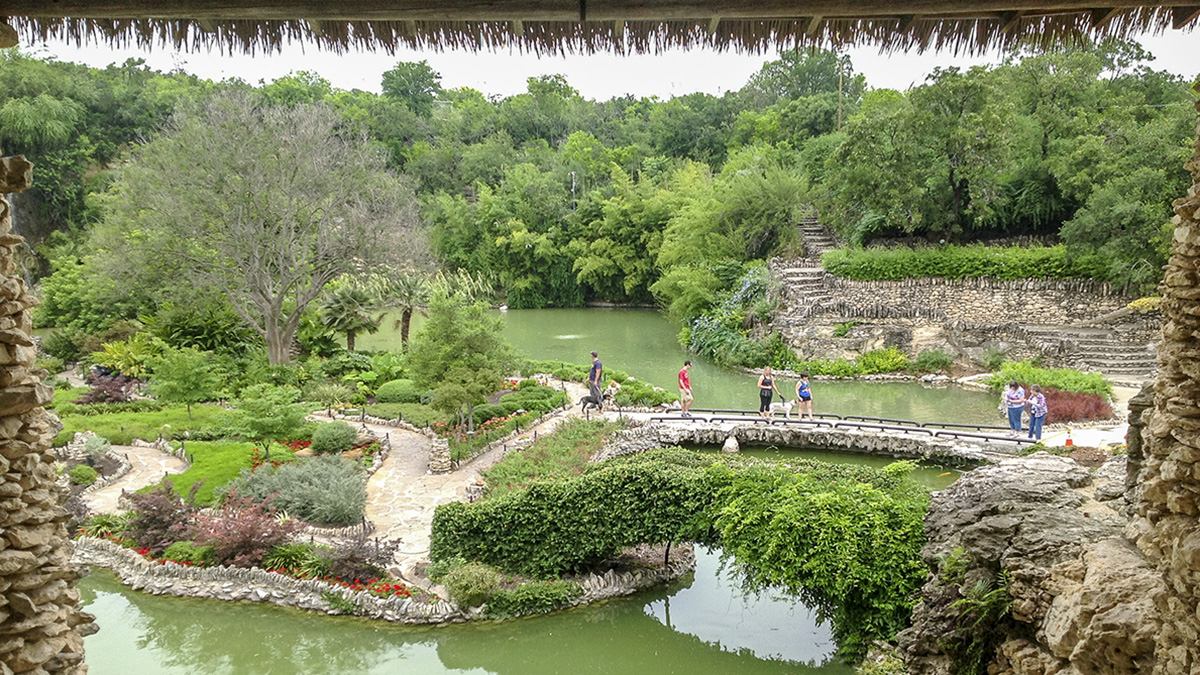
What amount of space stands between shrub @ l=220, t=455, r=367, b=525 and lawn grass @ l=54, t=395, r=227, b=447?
4.77 m

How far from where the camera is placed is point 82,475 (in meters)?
12.4

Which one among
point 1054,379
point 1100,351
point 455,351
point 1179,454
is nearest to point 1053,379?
point 1054,379

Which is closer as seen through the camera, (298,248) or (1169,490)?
(1169,490)

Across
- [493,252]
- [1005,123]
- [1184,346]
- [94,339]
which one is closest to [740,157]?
[1005,123]

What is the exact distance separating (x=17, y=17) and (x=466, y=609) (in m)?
7.10

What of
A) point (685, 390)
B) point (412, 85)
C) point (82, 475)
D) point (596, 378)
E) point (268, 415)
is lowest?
point (82, 475)

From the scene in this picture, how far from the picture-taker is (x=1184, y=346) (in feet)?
13.5

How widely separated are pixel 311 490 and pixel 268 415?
8.29 feet

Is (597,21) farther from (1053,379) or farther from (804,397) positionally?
(1053,379)

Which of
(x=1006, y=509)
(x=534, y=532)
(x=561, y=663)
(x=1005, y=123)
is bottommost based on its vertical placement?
(x=561, y=663)

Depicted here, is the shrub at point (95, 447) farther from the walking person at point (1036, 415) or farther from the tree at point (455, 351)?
the walking person at point (1036, 415)

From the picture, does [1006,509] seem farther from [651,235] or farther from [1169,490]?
[651,235]

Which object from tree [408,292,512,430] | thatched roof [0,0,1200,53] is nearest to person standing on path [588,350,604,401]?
tree [408,292,512,430]

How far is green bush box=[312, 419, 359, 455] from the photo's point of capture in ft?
45.7
